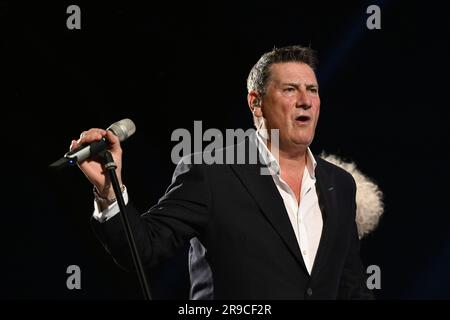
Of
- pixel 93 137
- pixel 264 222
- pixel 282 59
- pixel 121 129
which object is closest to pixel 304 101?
pixel 282 59

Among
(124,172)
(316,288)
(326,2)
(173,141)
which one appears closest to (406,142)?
(326,2)

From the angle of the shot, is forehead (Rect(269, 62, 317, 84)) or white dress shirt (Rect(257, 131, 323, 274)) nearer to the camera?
white dress shirt (Rect(257, 131, 323, 274))

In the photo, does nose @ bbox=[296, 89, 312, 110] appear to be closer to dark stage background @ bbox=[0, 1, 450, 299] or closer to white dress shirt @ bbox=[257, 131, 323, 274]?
white dress shirt @ bbox=[257, 131, 323, 274]

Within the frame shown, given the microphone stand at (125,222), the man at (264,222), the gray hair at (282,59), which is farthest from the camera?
the gray hair at (282,59)

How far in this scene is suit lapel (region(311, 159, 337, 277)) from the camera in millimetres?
1909

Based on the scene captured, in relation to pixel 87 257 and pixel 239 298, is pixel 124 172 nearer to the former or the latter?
pixel 87 257

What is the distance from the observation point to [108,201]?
162cm

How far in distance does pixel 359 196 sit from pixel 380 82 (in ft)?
3.84

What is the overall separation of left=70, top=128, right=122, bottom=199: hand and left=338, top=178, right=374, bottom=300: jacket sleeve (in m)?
0.91

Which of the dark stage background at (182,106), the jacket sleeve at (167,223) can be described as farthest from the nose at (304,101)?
the dark stage background at (182,106)

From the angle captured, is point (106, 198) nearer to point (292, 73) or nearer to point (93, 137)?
point (93, 137)

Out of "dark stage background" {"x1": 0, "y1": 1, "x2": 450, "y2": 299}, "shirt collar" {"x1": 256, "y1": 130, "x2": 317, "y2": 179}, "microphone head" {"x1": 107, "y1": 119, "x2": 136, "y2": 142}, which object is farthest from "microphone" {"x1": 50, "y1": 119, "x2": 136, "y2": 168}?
"dark stage background" {"x1": 0, "y1": 1, "x2": 450, "y2": 299}

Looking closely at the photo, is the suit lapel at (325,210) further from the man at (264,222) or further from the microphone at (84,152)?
the microphone at (84,152)

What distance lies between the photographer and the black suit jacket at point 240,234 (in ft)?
6.00
